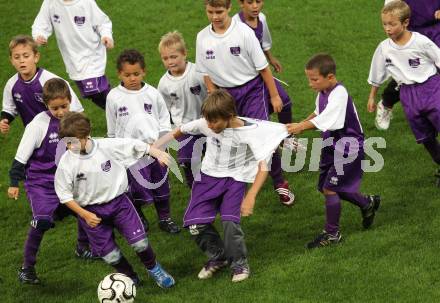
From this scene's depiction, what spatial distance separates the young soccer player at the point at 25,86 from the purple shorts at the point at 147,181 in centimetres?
98

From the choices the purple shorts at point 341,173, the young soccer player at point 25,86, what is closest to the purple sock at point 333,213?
the purple shorts at point 341,173

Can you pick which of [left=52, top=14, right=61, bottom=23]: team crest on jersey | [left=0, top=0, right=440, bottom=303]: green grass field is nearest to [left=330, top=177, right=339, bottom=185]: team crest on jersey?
[left=0, top=0, right=440, bottom=303]: green grass field

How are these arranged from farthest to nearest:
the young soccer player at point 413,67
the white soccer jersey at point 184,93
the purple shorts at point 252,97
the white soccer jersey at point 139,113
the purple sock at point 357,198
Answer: the white soccer jersey at point 184,93 < the purple shorts at point 252,97 < the young soccer player at point 413,67 < the white soccer jersey at point 139,113 < the purple sock at point 357,198

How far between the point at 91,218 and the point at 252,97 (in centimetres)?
267

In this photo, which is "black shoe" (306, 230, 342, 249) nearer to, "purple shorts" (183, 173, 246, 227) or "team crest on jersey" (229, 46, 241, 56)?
"purple shorts" (183, 173, 246, 227)

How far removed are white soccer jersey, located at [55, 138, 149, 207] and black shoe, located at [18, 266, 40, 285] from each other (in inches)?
46.8

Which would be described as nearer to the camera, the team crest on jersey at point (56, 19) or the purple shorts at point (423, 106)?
the purple shorts at point (423, 106)

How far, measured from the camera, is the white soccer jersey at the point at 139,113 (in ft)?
31.1

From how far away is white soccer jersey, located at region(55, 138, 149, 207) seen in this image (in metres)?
8.20

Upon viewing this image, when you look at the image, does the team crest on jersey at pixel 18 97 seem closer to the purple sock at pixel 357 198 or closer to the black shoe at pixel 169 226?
the black shoe at pixel 169 226

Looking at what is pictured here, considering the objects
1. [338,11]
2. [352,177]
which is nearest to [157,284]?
[352,177]

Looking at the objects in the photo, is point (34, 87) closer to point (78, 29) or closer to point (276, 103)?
point (78, 29)

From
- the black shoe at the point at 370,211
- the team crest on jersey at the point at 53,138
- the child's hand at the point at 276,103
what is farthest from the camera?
the child's hand at the point at 276,103

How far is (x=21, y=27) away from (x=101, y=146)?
8559 mm
